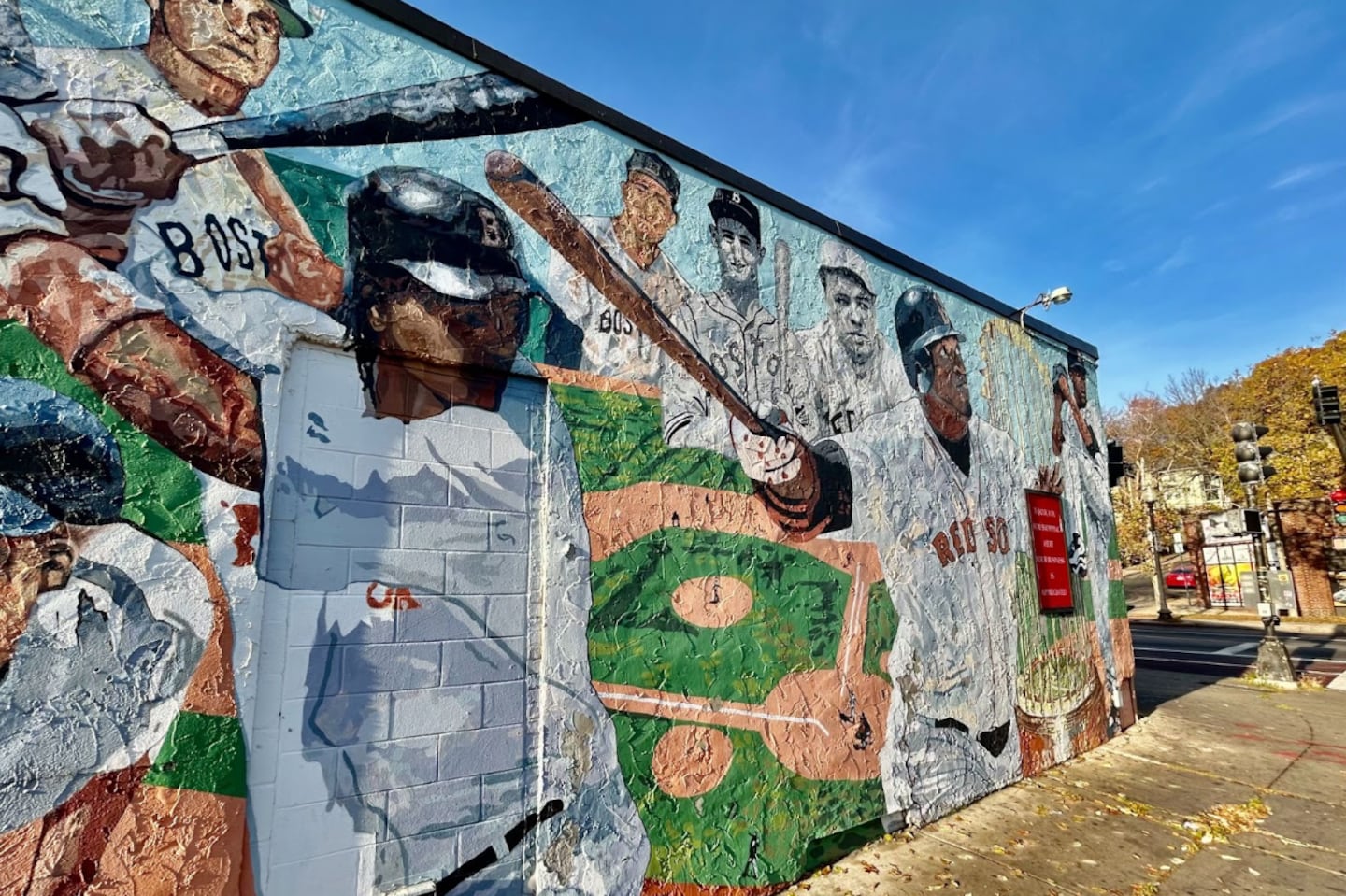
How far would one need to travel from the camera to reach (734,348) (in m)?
5.28

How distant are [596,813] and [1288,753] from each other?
29.2 ft

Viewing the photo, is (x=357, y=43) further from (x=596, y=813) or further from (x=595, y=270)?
(x=596, y=813)

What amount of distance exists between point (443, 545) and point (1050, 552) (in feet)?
24.6

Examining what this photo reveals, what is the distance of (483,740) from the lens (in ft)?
11.9

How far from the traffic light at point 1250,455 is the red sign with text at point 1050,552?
19.9 feet

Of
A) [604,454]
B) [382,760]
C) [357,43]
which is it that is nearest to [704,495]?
[604,454]

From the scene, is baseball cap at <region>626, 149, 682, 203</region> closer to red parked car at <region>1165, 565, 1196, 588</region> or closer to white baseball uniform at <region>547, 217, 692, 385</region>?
white baseball uniform at <region>547, 217, 692, 385</region>

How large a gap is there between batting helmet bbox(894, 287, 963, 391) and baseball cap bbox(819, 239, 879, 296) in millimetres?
511

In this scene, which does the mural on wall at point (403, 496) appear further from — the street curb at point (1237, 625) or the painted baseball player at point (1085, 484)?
the street curb at point (1237, 625)

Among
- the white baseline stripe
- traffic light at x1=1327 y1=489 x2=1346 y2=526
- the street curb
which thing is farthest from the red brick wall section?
the white baseline stripe

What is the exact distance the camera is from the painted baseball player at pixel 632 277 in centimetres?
438

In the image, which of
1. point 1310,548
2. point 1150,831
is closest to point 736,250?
point 1150,831

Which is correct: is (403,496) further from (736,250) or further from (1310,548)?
(1310,548)

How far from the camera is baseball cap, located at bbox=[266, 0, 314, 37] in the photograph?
3514 mm
